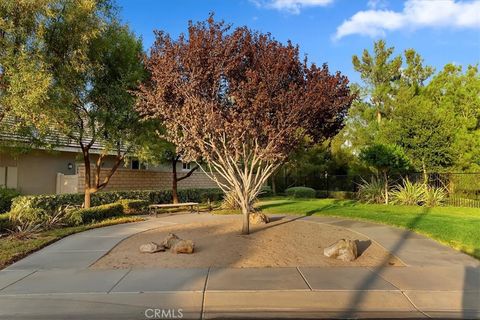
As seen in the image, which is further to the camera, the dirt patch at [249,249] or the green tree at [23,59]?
the green tree at [23,59]

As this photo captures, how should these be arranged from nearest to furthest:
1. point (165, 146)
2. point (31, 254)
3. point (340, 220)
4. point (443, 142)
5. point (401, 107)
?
point (31, 254) < point (340, 220) < point (165, 146) < point (443, 142) < point (401, 107)

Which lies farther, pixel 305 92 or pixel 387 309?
pixel 305 92

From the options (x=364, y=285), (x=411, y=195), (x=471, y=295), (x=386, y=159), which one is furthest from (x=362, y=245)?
(x=386, y=159)

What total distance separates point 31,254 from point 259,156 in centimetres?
584

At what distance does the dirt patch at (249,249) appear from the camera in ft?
25.8

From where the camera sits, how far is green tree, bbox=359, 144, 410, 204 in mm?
20344

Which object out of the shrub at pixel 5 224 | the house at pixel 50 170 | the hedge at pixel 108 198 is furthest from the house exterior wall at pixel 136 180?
the shrub at pixel 5 224

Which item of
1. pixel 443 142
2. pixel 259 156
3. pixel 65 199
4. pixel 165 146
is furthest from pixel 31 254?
pixel 443 142

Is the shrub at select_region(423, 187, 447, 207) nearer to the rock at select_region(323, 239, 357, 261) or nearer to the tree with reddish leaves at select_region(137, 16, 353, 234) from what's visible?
the tree with reddish leaves at select_region(137, 16, 353, 234)

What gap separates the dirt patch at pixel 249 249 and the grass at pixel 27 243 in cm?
184

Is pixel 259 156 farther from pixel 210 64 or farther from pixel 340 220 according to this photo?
pixel 340 220

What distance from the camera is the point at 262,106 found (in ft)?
32.1

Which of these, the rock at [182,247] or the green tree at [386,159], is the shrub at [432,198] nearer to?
the green tree at [386,159]

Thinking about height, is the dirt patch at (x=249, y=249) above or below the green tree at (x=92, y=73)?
below
